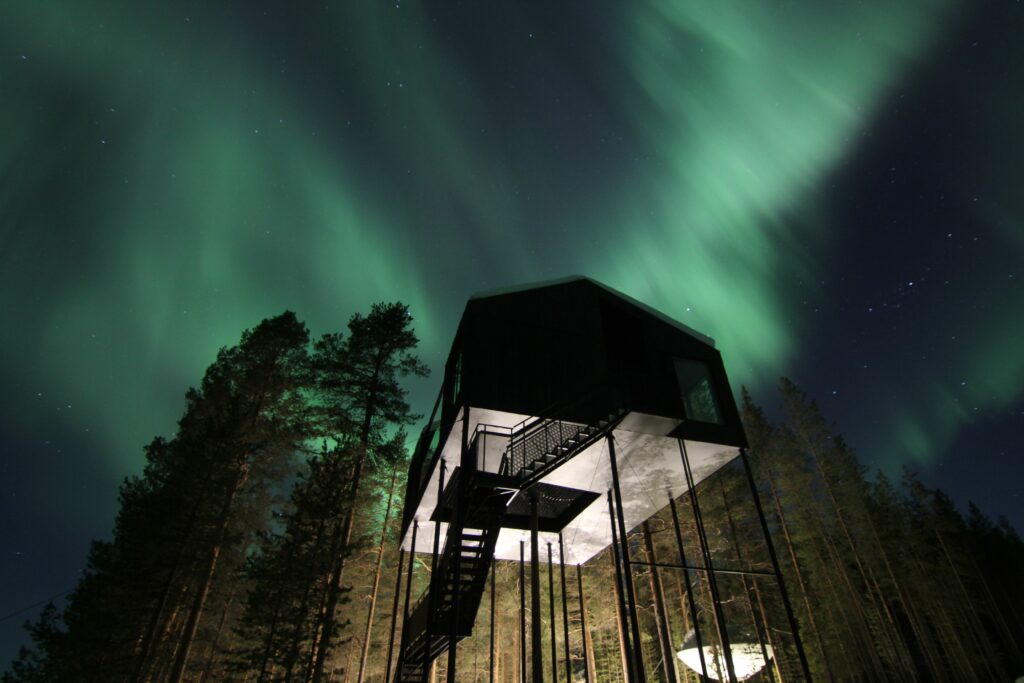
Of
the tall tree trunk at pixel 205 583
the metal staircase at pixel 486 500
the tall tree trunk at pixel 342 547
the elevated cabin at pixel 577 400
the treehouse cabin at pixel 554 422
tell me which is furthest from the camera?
the tall tree trunk at pixel 205 583

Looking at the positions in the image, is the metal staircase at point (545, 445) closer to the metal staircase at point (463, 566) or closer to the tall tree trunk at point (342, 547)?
the metal staircase at point (463, 566)

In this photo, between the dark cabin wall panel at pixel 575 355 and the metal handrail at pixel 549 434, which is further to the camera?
the dark cabin wall panel at pixel 575 355

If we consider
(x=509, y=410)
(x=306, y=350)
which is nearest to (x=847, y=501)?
(x=509, y=410)

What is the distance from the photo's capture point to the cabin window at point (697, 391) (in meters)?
15.5

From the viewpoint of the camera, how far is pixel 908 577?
3228 cm

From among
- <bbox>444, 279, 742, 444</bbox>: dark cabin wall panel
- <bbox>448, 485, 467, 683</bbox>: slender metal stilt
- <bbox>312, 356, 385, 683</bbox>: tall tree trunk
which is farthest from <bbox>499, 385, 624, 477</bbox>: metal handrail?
<bbox>312, 356, 385, 683</bbox>: tall tree trunk

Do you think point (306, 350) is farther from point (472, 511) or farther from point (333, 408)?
point (472, 511)

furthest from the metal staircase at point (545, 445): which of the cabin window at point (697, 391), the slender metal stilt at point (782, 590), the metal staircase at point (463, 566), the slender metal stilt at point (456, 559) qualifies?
the slender metal stilt at point (782, 590)

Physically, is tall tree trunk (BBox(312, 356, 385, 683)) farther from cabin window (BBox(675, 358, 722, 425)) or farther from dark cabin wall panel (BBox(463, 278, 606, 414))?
cabin window (BBox(675, 358, 722, 425))

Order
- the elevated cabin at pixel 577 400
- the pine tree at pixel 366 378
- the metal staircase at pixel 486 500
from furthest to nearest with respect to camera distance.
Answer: the pine tree at pixel 366 378, the elevated cabin at pixel 577 400, the metal staircase at pixel 486 500

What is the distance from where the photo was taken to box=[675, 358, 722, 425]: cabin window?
15.5 meters

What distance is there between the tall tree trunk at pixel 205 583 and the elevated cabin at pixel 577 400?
8.19m

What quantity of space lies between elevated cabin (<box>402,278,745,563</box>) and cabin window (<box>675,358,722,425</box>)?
0.04 metres

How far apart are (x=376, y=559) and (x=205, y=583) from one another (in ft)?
37.5
